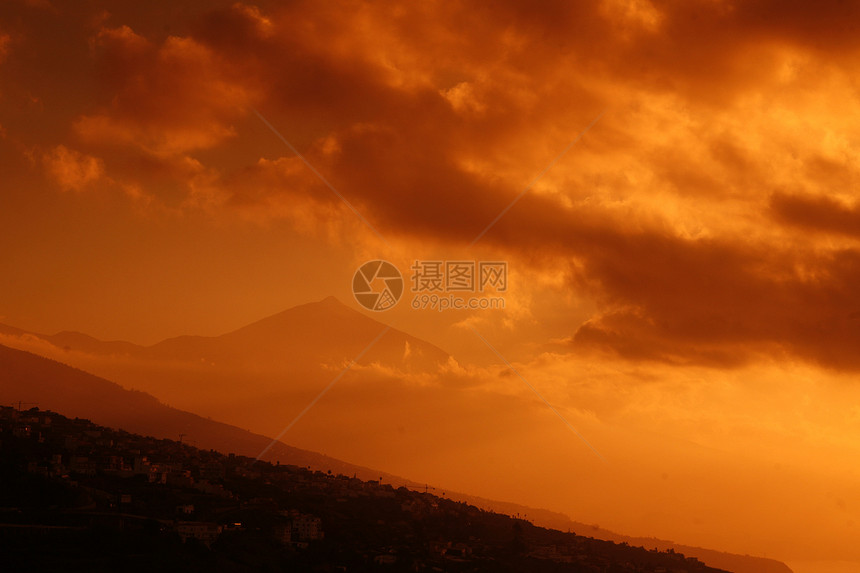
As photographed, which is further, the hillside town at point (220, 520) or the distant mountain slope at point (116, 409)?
the distant mountain slope at point (116, 409)

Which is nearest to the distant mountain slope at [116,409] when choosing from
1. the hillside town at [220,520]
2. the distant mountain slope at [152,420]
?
the distant mountain slope at [152,420]

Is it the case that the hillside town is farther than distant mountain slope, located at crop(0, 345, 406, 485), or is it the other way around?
distant mountain slope, located at crop(0, 345, 406, 485)

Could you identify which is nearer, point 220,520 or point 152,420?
point 220,520

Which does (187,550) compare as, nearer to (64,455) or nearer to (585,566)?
(64,455)

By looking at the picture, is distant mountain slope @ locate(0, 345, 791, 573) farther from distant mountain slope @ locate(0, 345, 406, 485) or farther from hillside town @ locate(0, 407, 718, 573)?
hillside town @ locate(0, 407, 718, 573)

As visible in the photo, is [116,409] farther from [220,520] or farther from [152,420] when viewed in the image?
[220,520]

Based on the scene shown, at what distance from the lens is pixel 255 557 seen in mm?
60000

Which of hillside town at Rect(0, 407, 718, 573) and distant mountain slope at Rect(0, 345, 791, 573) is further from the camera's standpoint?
distant mountain slope at Rect(0, 345, 791, 573)

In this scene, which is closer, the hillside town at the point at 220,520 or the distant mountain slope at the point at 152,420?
the hillside town at the point at 220,520

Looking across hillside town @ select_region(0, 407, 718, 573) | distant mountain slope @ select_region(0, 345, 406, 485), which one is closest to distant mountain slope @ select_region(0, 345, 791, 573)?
distant mountain slope @ select_region(0, 345, 406, 485)

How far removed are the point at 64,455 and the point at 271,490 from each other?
19711 mm

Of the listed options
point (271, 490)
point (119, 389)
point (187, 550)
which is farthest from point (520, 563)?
point (119, 389)

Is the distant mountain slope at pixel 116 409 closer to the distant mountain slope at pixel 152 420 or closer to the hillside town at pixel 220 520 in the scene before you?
the distant mountain slope at pixel 152 420

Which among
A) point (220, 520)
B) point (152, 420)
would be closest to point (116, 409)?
point (152, 420)
